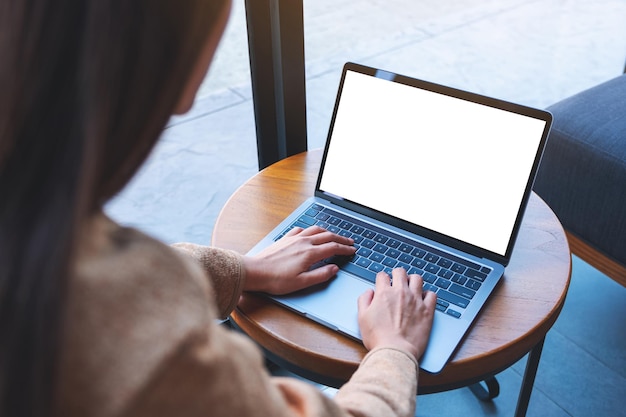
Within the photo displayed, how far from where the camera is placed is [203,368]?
0.48 metres

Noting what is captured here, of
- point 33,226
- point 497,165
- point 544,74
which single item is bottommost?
point 544,74

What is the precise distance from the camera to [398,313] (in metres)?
0.85

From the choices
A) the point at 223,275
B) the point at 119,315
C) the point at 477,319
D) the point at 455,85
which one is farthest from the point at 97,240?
the point at 455,85

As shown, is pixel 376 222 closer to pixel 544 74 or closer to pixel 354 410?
pixel 354 410

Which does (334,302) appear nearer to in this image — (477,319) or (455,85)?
(477,319)

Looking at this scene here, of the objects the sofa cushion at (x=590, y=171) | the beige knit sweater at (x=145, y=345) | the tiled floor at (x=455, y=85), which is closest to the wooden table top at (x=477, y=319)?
the tiled floor at (x=455, y=85)

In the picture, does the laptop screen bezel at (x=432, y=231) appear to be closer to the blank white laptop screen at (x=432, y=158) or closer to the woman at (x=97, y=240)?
the blank white laptop screen at (x=432, y=158)

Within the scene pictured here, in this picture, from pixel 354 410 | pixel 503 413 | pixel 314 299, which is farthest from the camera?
pixel 503 413

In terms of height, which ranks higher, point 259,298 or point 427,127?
point 427,127

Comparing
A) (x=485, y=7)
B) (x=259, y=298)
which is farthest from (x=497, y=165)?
(x=485, y=7)

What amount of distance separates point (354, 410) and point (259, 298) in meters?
0.31

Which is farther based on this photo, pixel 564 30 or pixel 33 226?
pixel 564 30

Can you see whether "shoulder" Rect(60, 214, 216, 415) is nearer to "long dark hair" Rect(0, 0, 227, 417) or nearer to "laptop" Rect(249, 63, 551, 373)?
"long dark hair" Rect(0, 0, 227, 417)

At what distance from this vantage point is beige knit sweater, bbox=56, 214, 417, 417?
44 cm
